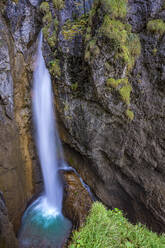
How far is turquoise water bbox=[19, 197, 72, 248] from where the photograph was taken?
171 inches

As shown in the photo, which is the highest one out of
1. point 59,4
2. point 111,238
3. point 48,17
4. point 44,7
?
point 44,7

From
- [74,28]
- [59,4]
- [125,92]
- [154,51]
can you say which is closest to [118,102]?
[125,92]

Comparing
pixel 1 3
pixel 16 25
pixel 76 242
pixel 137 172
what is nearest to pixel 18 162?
pixel 76 242

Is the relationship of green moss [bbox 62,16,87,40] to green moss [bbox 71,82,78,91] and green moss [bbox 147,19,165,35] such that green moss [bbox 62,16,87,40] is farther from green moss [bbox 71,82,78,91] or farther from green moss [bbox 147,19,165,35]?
green moss [bbox 147,19,165,35]

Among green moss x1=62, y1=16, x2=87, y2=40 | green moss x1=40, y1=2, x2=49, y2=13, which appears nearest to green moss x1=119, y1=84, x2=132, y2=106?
Answer: green moss x1=62, y1=16, x2=87, y2=40

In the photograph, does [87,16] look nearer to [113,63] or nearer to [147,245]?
[113,63]

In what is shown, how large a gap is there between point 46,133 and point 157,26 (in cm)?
570

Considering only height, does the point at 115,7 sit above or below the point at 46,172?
above

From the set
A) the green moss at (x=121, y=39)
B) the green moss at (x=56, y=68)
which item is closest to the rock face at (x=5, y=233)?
the green moss at (x=56, y=68)

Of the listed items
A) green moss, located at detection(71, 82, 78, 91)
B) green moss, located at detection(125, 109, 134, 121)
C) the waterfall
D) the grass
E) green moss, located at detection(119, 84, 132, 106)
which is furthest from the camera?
the waterfall

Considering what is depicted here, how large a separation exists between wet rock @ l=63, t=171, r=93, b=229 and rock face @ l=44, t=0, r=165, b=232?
0.83 m

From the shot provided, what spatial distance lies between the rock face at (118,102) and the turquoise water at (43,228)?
202 cm

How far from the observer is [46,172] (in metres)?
6.42

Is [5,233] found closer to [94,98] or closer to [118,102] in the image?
[94,98]
